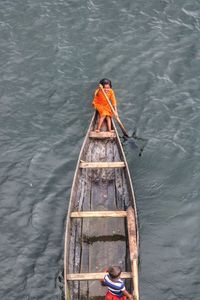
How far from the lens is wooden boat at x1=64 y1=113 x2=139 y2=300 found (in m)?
11.2

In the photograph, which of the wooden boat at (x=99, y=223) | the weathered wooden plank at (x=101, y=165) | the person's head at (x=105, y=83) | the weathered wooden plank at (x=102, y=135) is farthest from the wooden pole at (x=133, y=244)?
→ the person's head at (x=105, y=83)

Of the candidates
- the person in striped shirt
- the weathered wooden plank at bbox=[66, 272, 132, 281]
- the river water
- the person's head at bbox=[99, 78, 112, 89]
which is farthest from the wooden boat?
the person's head at bbox=[99, 78, 112, 89]

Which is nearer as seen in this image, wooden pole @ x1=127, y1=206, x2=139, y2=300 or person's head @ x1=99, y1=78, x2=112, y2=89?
wooden pole @ x1=127, y1=206, x2=139, y2=300

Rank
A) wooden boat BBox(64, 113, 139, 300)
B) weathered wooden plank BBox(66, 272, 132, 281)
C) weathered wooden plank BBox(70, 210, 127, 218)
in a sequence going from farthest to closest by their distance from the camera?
weathered wooden plank BBox(70, 210, 127, 218) → wooden boat BBox(64, 113, 139, 300) → weathered wooden plank BBox(66, 272, 132, 281)

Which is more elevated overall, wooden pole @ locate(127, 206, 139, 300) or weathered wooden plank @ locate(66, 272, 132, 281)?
wooden pole @ locate(127, 206, 139, 300)

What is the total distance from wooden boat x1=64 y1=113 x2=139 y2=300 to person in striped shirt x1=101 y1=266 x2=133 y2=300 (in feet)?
1.23

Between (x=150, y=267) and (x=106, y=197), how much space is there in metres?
2.76

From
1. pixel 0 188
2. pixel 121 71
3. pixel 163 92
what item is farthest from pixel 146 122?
pixel 0 188

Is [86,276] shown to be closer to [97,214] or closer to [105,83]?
[97,214]

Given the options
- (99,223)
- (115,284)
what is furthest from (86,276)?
(99,223)

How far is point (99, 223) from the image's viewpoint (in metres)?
13.1

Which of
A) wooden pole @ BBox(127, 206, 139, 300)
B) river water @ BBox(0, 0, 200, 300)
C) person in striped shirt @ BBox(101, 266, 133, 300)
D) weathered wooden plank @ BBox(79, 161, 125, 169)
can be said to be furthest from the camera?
weathered wooden plank @ BBox(79, 161, 125, 169)

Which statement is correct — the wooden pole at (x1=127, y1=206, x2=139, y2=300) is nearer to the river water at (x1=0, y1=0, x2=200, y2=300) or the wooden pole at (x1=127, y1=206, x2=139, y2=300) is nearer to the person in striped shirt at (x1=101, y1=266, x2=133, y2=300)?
the person in striped shirt at (x1=101, y1=266, x2=133, y2=300)

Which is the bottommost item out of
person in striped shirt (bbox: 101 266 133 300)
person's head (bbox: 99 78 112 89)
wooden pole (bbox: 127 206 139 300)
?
person in striped shirt (bbox: 101 266 133 300)
